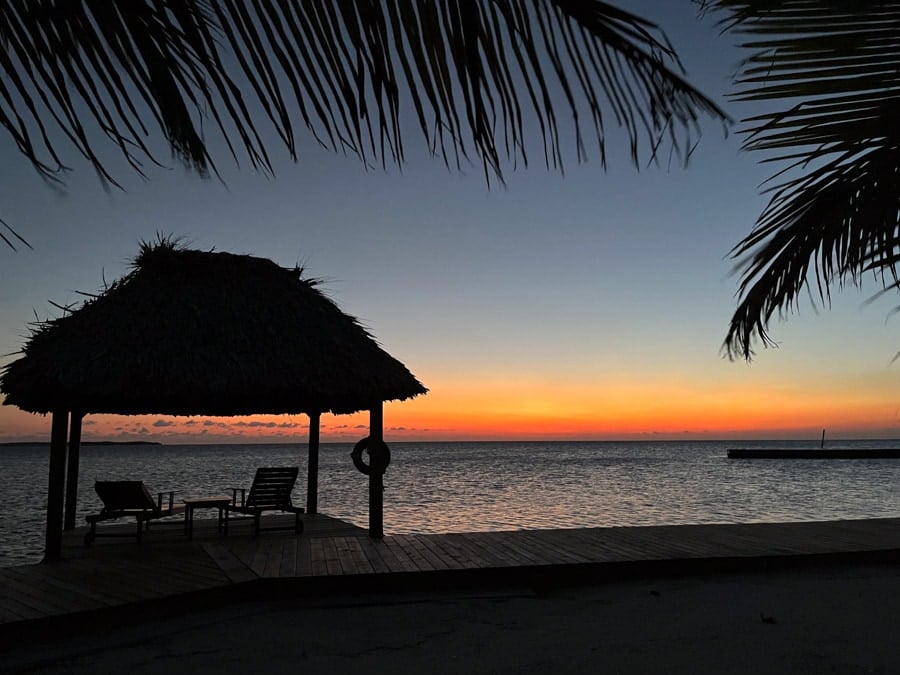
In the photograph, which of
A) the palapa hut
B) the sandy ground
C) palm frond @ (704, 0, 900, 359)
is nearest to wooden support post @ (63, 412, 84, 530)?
the palapa hut

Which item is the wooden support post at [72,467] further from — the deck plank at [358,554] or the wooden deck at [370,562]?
the wooden deck at [370,562]

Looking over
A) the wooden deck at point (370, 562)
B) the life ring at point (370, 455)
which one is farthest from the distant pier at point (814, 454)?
the life ring at point (370, 455)

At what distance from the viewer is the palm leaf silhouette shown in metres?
0.67

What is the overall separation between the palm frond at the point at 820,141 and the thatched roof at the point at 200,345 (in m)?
6.82

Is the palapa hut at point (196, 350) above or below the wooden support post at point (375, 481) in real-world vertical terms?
above

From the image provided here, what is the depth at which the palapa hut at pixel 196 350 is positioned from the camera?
7.67m

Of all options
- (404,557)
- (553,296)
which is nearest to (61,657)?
(404,557)

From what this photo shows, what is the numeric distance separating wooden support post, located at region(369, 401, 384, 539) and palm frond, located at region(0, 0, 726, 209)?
7555 mm

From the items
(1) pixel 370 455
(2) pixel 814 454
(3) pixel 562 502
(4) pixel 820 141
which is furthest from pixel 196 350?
(2) pixel 814 454

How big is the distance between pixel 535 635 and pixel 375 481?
137 inches

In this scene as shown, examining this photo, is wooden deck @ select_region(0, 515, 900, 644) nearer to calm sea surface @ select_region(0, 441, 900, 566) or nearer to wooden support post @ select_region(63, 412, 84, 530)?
wooden support post @ select_region(63, 412, 84, 530)

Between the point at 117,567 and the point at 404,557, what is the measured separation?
2.61 m

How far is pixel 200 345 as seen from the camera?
8.37m

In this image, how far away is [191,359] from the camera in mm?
8148
